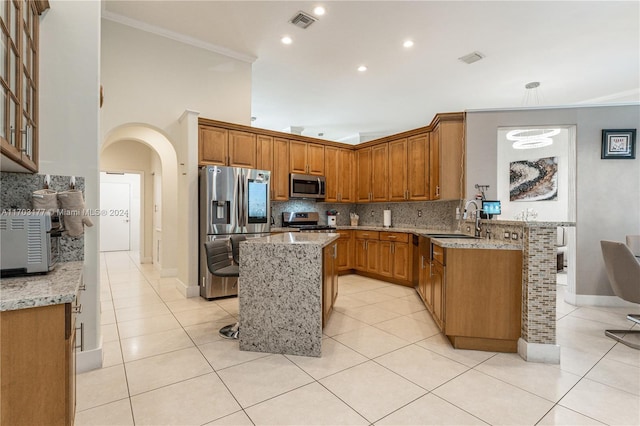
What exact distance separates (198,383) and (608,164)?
5242 millimetres

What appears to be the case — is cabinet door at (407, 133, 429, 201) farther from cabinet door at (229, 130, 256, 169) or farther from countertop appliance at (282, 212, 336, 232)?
cabinet door at (229, 130, 256, 169)

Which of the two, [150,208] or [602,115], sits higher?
[602,115]

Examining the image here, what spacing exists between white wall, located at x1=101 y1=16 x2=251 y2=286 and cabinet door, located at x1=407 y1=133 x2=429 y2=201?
110 inches

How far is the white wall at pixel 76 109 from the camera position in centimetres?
214

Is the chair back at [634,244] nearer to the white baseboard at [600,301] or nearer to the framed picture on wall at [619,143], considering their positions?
the white baseboard at [600,301]

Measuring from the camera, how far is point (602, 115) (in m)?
3.95

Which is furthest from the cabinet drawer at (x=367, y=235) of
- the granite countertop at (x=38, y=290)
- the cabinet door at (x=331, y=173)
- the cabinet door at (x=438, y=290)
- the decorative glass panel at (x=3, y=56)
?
the decorative glass panel at (x=3, y=56)

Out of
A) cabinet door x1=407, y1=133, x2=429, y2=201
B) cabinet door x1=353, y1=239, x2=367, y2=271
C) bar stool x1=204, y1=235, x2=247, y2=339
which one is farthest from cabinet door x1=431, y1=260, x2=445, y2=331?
cabinet door x1=353, y1=239, x2=367, y2=271

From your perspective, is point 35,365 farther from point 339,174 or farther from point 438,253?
point 339,174

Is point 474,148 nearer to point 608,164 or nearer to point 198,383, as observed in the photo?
point 608,164

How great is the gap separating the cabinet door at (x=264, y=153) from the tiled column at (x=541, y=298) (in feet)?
12.1

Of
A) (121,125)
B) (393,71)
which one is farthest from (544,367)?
(121,125)

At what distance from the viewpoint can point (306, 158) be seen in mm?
5551

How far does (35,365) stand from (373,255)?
190 inches
